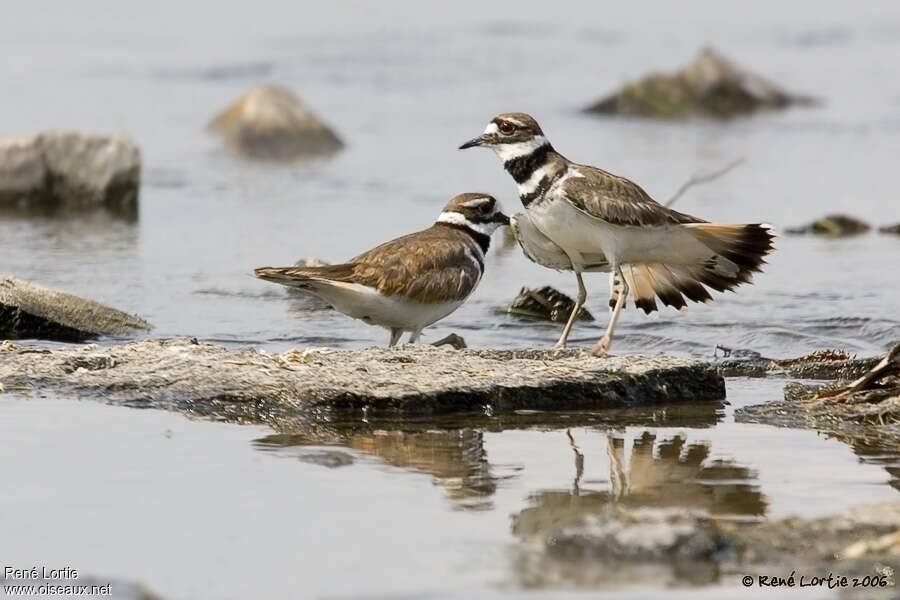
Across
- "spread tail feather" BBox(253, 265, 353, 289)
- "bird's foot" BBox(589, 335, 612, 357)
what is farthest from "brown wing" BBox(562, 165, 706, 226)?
"spread tail feather" BBox(253, 265, 353, 289)

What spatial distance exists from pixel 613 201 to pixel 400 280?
3.99 feet

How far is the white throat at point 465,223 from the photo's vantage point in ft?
30.6

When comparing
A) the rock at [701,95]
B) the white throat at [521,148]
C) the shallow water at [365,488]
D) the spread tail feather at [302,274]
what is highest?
the rock at [701,95]

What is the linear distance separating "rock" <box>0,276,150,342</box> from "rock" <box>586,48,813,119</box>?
12.5m

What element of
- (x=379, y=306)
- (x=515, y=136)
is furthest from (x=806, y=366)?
(x=379, y=306)

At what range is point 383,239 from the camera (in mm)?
13133

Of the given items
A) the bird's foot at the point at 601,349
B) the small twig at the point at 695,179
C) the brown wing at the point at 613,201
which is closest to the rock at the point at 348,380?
the bird's foot at the point at 601,349

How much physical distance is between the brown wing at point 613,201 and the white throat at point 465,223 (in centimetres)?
100

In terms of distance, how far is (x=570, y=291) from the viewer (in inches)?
454

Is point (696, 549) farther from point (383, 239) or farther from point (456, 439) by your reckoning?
point (383, 239)

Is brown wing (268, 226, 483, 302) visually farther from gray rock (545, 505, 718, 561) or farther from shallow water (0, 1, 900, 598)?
gray rock (545, 505, 718, 561)

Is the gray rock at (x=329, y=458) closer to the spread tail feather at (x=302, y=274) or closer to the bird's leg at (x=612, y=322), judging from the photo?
the spread tail feather at (x=302, y=274)

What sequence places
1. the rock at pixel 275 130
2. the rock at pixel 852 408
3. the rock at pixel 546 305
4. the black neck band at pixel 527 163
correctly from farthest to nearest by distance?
the rock at pixel 275 130 → the rock at pixel 546 305 → the black neck band at pixel 527 163 → the rock at pixel 852 408

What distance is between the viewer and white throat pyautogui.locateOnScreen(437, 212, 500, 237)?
9.34m
